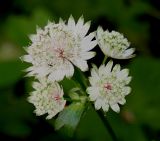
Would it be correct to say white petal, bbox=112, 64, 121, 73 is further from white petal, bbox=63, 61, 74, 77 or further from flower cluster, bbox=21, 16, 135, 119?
white petal, bbox=63, 61, 74, 77

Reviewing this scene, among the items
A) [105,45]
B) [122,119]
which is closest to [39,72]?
[105,45]

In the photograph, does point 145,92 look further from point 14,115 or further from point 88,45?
point 88,45

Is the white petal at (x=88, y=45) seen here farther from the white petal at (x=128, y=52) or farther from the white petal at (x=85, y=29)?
the white petal at (x=128, y=52)

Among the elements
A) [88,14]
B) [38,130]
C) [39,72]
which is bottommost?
[38,130]

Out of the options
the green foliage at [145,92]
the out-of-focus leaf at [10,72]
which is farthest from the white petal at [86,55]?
the out-of-focus leaf at [10,72]

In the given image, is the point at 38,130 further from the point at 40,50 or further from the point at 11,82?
the point at 40,50

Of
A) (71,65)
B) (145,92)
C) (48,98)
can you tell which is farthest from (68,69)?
(145,92)
